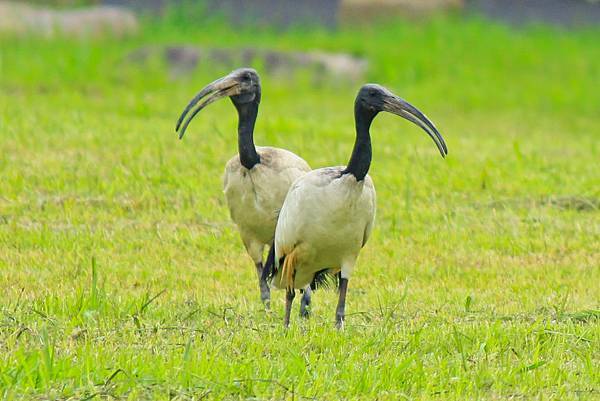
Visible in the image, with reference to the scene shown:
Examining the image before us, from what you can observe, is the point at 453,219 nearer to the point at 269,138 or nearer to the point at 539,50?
the point at 269,138

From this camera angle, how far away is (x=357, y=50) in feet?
58.0

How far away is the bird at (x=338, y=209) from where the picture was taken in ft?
20.0

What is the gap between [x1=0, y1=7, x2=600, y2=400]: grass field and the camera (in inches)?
204

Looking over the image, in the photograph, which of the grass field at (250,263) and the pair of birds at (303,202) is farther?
the pair of birds at (303,202)

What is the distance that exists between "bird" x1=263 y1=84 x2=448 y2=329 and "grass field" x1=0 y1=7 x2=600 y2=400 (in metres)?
0.34

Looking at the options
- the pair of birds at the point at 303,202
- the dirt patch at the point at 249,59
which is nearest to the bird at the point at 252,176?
the pair of birds at the point at 303,202

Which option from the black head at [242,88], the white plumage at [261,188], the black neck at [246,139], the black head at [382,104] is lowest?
the white plumage at [261,188]

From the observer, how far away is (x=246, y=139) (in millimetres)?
7004

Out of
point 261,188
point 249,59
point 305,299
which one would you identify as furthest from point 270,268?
point 249,59

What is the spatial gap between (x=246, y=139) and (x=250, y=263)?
4.63ft

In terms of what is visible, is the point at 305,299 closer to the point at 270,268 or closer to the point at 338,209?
the point at 270,268

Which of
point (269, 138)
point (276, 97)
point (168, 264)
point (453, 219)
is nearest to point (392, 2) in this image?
point (276, 97)

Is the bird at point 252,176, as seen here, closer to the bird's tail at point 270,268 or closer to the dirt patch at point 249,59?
the bird's tail at point 270,268

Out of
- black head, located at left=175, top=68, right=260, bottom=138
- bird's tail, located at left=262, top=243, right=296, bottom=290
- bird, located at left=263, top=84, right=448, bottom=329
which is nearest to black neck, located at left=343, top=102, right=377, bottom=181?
bird, located at left=263, top=84, right=448, bottom=329
